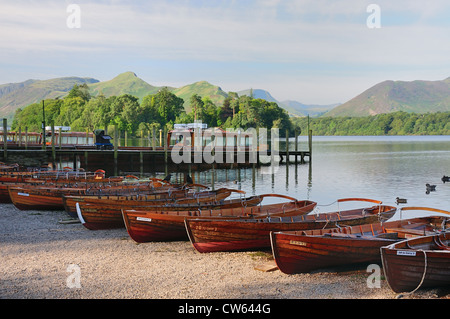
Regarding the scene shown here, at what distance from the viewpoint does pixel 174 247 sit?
14.6 metres

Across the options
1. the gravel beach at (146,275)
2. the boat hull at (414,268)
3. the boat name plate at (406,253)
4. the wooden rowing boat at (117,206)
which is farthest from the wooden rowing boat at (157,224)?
the boat name plate at (406,253)

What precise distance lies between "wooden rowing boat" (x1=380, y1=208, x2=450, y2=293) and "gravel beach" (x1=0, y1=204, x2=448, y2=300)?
26cm

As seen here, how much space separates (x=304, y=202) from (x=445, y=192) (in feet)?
68.2

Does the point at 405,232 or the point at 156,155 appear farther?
the point at 156,155

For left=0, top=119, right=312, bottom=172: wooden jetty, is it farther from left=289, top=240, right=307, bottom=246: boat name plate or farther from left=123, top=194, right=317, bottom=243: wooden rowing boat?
left=289, top=240, right=307, bottom=246: boat name plate

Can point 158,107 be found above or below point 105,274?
above

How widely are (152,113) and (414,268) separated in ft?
424

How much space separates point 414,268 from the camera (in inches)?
385

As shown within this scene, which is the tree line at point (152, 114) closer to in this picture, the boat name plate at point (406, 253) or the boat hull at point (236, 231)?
the boat hull at point (236, 231)

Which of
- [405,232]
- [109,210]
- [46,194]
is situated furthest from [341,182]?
[405,232]

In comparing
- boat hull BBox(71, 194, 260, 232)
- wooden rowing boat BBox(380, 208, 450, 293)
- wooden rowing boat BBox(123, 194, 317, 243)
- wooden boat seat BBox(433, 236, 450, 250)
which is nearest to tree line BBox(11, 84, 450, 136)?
boat hull BBox(71, 194, 260, 232)

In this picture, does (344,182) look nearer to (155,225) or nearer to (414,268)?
(155,225)
